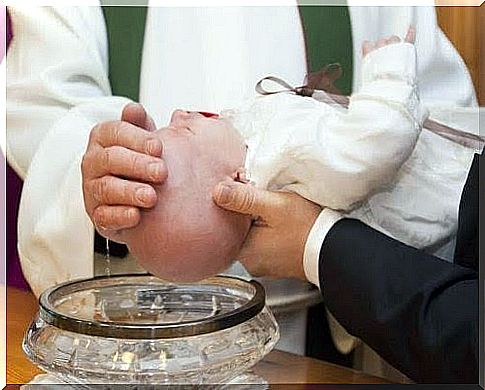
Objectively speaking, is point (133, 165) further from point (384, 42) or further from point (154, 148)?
point (384, 42)

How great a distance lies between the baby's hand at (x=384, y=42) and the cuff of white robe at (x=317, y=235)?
9cm

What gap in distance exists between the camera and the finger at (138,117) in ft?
1.61

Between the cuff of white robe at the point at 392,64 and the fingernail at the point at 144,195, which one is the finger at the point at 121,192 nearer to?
the fingernail at the point at 144,195

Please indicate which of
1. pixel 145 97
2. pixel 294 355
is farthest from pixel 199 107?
pixel 294 355

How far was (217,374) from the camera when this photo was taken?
44 cm

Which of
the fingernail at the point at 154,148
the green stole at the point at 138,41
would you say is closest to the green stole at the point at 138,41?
the green stole at the point at 138,41

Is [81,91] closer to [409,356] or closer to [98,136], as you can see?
[98,136]

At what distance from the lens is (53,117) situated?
557 mm

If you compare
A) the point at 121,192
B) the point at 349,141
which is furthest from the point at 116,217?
the point at 349,141

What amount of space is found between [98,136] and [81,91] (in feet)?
0.28

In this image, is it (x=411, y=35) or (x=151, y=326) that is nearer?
(x=151, y=326)

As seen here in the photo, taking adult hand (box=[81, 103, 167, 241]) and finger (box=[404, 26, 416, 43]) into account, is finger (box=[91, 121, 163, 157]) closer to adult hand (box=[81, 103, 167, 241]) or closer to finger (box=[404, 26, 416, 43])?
adult hand (box=[81, 103, 167, 241])

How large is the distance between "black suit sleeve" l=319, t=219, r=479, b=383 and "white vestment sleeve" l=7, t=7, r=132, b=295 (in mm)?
152

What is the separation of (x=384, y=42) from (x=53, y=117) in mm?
198
